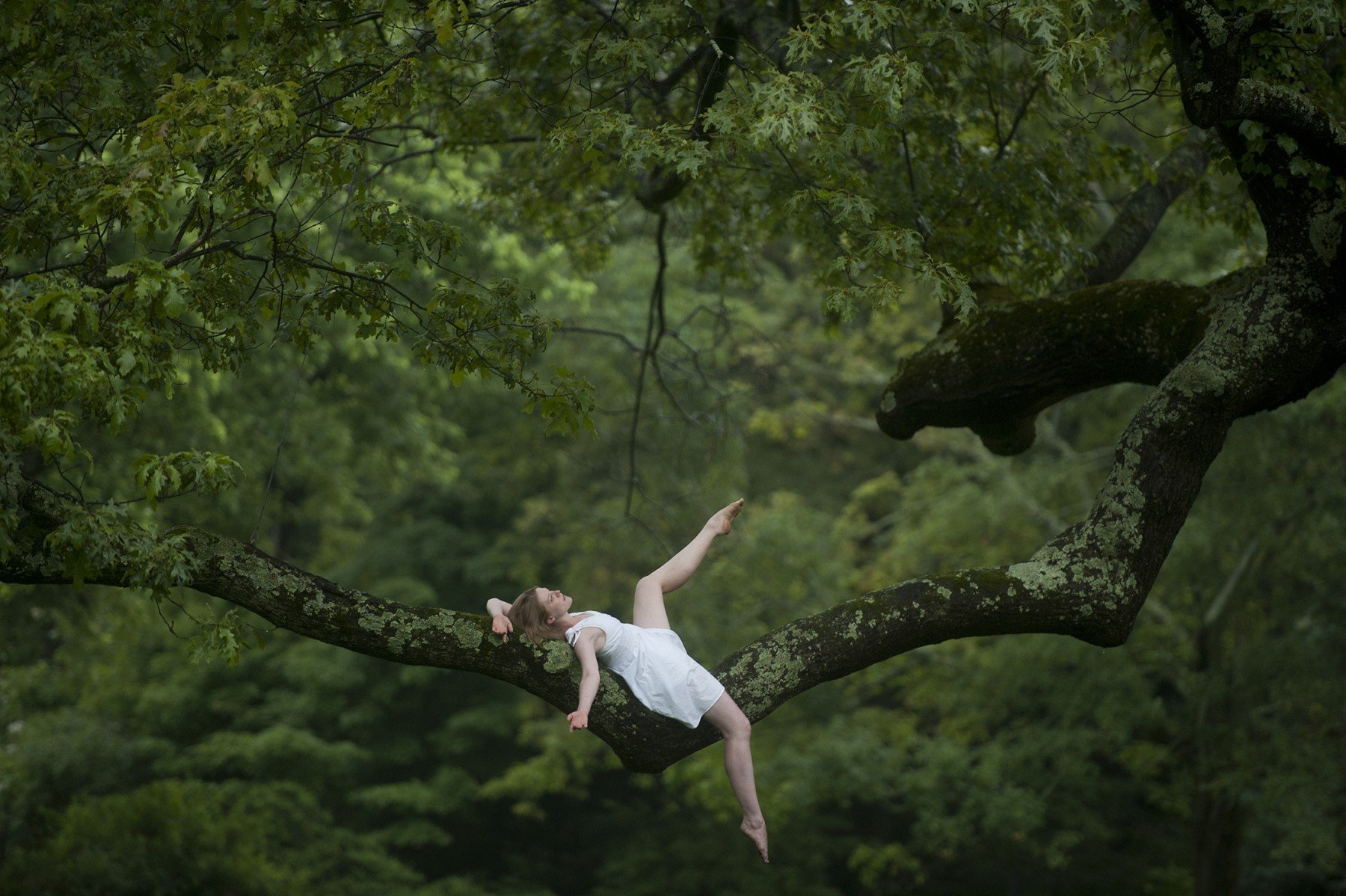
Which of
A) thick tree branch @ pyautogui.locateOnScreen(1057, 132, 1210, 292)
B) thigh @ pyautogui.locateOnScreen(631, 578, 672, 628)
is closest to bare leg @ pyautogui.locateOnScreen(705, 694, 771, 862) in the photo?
thigh @ pyautogui.locateOnScreen(631, 578, 672, 628)

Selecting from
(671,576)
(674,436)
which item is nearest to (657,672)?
(671,576)

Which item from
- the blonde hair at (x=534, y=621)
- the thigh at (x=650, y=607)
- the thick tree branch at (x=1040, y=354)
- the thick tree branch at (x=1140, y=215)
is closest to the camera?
the blonde hair at (x=534, y=621)

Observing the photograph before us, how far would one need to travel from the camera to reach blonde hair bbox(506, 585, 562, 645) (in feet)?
13.4

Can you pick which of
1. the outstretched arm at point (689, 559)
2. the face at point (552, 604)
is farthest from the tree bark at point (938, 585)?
the outstretched arm at point (689, 559)

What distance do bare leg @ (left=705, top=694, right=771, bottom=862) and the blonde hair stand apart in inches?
24.4

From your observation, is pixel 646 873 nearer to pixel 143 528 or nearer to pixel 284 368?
pixel 284 368

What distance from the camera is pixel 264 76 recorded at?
14.3ft

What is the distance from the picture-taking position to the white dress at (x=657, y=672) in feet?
13.2

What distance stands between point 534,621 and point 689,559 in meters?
0.74

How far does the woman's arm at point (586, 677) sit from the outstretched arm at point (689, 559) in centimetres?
55

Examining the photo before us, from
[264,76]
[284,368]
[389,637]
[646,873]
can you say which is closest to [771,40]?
[264,76]

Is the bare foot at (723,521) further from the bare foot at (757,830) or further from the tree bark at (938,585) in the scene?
the bare foot at (757,830)

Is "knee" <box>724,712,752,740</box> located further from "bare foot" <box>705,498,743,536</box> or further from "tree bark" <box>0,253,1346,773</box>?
"bare foot" <box>705,498,743,536</box>

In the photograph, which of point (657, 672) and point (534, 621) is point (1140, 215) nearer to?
point (657, 672)
